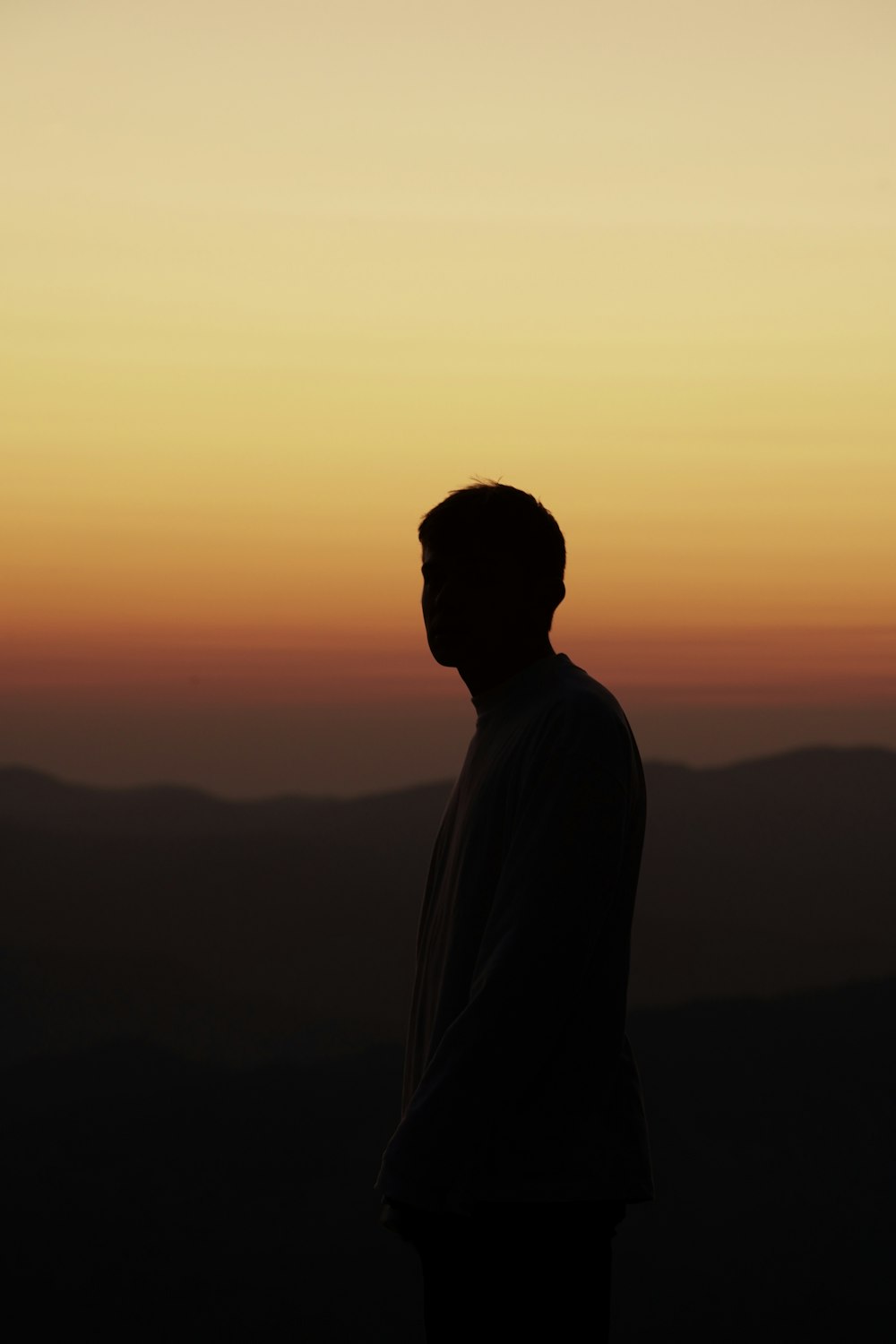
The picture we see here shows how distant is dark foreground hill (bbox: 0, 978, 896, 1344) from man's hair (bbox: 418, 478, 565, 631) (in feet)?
118

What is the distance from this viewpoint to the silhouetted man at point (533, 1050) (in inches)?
64.6

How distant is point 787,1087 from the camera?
46.8 meters

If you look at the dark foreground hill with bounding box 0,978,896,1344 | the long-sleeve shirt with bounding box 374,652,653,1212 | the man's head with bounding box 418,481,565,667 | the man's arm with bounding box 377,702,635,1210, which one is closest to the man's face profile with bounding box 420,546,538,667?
the man's head with bounding box 418,481,565,667

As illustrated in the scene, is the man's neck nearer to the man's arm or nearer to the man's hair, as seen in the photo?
the man's hair

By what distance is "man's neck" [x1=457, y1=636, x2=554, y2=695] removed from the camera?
1.97m

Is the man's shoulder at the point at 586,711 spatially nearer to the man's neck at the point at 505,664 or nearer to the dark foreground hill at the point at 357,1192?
the man's neck at the point at 505,664

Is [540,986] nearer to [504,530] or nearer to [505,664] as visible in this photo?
[505,664]

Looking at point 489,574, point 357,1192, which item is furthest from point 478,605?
point 357,1192

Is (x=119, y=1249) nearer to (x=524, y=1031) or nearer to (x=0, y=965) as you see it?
(x=0, y=965)

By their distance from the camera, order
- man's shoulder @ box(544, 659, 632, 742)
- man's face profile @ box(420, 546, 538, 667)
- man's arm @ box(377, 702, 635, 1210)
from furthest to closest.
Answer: man's face profile @ box(420, 546, 538, 667), man's shoulder @ box(544, 659, 632, 742), man's arm @ box(377, 702, 635, 1210)

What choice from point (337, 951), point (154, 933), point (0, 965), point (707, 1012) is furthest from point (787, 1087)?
point (0, 965)

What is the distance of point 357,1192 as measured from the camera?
42.7 meters

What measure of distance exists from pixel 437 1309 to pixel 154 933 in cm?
5699

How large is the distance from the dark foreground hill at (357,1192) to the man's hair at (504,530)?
36.1 metres
